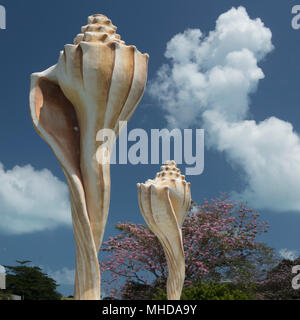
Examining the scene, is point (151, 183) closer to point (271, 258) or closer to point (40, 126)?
point (40, 126)

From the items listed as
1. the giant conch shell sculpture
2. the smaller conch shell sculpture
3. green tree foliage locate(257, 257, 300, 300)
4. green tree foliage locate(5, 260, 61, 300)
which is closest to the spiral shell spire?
the giant conch shell sculpture

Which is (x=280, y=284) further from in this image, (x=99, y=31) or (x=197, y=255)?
(x=99, y=31)

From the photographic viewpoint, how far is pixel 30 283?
18.1 metres

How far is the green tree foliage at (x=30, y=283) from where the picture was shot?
17688 mm

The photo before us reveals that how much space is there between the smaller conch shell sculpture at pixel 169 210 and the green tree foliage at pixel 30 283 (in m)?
11.6

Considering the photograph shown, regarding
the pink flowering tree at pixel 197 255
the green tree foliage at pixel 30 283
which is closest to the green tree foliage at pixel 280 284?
the pink flowering tree at pixel 197 255

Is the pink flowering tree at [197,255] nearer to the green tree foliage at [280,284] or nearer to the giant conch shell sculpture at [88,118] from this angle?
the green tree foliage at [280,284]

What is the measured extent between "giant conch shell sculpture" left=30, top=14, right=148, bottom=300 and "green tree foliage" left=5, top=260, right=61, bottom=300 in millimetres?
13904

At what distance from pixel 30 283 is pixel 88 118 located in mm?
14918

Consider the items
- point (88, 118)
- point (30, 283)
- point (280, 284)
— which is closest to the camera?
point (88, 118)

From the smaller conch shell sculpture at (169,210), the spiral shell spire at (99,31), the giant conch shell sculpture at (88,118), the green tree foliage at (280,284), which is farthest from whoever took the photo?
the green tree foliage at (280,284)

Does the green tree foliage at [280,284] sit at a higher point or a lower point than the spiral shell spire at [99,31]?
lower

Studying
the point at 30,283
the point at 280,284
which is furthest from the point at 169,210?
the point at 30,283

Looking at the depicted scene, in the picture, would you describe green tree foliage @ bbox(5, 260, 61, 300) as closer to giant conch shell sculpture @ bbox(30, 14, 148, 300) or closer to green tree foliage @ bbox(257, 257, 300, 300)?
green tree foliage @ bbox(257, 257, 300, 300)
